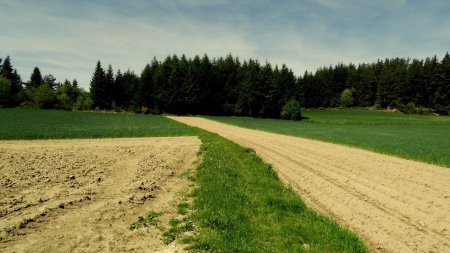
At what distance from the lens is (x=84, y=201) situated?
989 centimetres

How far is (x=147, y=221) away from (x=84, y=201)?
2.55 metres

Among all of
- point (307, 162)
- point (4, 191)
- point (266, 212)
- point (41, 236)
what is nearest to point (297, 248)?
point (266, 212)

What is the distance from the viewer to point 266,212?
9680 millimetres

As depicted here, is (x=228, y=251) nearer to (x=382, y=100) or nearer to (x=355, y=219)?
(x=355, y=219)

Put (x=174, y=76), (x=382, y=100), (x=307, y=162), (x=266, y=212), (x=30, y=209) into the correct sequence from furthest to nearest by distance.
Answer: (x=382, y=100) < (x=174, y=76) < (x=307, y=162) < (x=266, y=212) < (x=30, y=209)

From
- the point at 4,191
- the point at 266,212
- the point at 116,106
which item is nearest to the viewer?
the point at 266,212

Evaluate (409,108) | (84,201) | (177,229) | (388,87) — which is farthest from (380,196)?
(388,87)

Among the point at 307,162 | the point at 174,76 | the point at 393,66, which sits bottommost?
the point at 307,162

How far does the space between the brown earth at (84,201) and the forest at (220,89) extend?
72.3 meters

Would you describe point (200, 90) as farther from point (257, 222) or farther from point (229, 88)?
point (257, 222)

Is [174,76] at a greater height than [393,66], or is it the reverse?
[393,66]

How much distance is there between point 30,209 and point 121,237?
10.6 ft

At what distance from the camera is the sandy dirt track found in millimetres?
8648

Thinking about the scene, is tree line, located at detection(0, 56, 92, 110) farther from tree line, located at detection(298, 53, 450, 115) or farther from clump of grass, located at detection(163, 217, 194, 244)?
clump of grass, located at detection(163, 217, 194, 244)
